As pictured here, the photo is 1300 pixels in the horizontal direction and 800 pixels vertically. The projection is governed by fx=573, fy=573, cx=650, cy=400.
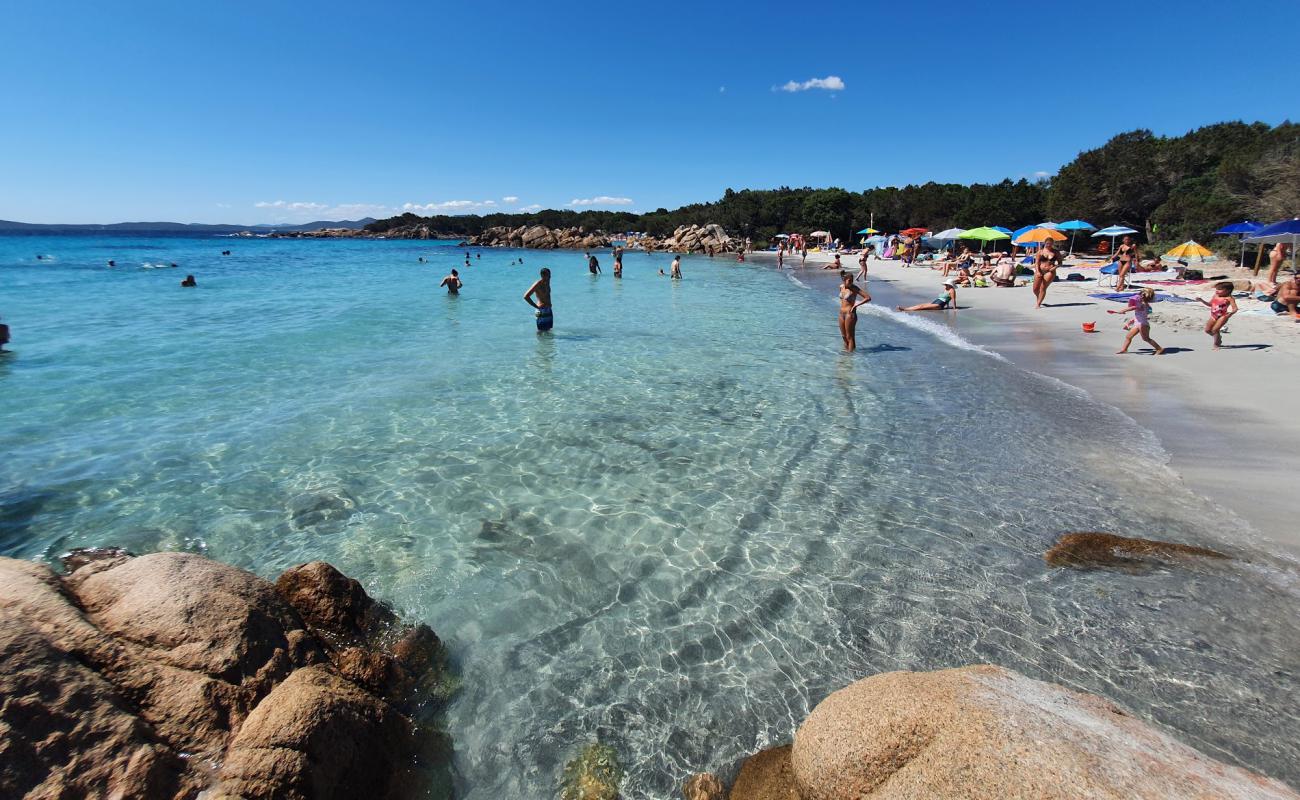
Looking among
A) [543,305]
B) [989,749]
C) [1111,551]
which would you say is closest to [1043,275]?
[543,305]

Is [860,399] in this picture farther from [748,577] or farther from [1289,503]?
[748,577]

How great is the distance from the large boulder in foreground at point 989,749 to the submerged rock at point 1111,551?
298cm

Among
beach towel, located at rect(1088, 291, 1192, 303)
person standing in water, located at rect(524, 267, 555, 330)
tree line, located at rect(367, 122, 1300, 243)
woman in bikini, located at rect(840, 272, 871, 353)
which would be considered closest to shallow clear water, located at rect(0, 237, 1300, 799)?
woman in bikini, located at rect(840, 272, 871, 353)

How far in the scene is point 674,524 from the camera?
5.75m

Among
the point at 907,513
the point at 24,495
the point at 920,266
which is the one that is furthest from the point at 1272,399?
the point at 920,266

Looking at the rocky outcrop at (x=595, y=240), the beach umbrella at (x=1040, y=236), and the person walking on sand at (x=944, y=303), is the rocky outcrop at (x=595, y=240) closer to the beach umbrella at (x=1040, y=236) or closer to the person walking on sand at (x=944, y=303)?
the beach umbrella at (x=1040, y=236)

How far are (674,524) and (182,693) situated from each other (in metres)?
3.93

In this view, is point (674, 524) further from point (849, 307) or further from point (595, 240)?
point (595, 240)

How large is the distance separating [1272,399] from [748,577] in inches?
367

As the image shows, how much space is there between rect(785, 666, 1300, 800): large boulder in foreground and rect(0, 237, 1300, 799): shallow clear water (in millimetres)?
1030

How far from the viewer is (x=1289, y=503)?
18.4 feet

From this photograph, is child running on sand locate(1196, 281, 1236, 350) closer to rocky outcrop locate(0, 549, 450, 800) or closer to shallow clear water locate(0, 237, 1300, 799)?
shallow clear water locate(0, 237, 1300, 799)

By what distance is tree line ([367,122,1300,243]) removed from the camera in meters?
29.5

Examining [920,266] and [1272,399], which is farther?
[920,266]
